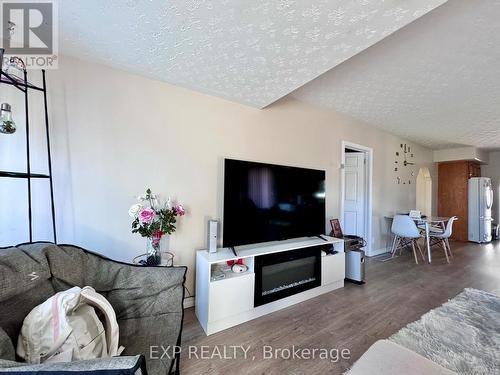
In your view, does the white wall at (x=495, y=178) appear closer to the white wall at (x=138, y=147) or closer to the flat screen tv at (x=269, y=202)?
the flat screen tv at (x=269, y=202)

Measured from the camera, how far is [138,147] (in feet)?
6.70

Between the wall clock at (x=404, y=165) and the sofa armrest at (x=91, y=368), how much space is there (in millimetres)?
5363

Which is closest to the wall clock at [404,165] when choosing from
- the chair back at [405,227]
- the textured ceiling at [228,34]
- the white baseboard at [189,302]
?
the chair back at [405,227]

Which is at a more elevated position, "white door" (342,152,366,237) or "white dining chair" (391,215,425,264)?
"white door" (342,152,366,237)

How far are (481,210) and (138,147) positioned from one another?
779 cm

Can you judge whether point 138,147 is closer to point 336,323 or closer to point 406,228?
point 336,323

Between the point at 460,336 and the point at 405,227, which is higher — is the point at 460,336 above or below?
below

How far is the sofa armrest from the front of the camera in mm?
602

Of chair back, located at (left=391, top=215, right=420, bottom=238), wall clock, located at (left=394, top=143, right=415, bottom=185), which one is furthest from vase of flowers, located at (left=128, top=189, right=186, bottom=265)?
wall clock, located at (left=394, top=143, right=415, bottom=185)

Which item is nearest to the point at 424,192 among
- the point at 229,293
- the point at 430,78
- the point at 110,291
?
the point at 430,78

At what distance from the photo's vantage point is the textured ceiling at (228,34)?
4.20 ft

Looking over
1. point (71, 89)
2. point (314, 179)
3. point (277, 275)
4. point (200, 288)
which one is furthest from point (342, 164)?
point (71, 89)

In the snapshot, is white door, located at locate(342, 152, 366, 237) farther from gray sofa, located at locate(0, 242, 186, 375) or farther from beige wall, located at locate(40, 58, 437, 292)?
gray sofa, located at locate(0, 242, 186, 375)

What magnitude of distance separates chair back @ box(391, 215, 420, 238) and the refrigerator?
11.0ft
